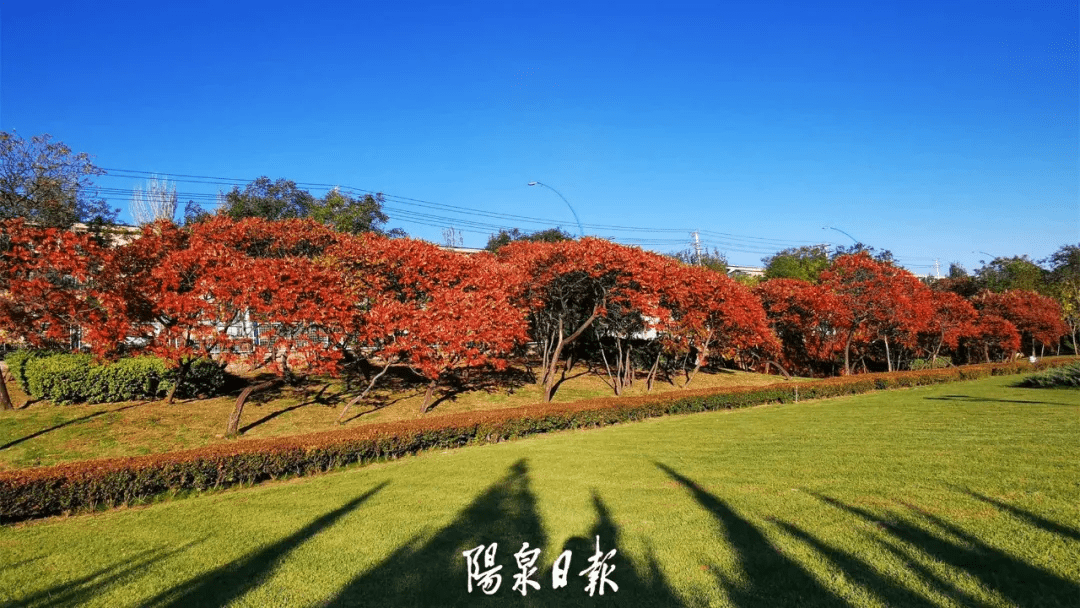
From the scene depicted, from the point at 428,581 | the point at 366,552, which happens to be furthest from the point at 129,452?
the point at 428,581

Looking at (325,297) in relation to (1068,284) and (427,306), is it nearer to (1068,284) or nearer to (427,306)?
(427,306)

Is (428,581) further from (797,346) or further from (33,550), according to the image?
(797,346)

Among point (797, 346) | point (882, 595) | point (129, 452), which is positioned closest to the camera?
point (882, 595)

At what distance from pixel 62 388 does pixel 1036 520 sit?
1987cm

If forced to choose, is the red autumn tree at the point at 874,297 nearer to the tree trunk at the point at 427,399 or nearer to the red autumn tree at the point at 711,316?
the red autumn tree at the point at 711,316

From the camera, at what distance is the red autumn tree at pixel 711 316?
20.6 m

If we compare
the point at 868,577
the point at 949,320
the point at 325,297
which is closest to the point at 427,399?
the point at 325,297

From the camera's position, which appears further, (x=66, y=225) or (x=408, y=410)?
(x=66, y=225)

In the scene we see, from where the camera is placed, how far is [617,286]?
17359 mm

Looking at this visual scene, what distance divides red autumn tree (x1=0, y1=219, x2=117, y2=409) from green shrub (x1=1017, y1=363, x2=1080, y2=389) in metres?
28.7

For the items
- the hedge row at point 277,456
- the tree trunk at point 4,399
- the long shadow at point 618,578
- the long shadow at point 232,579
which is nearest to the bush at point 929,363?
the hedge row at point 277,456

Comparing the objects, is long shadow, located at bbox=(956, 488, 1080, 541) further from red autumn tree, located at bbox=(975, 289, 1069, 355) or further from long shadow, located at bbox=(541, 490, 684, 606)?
red autumn tree, located at bbox=(975, 289, 1069, 355)

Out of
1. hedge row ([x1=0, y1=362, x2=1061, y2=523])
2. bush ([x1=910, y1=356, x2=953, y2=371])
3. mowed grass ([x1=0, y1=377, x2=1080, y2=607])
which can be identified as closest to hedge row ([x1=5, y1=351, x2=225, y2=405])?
hedge row ([x1=0, y1=362, x2=1061, y2=523])

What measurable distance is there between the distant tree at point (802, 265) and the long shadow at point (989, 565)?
41799 mm
